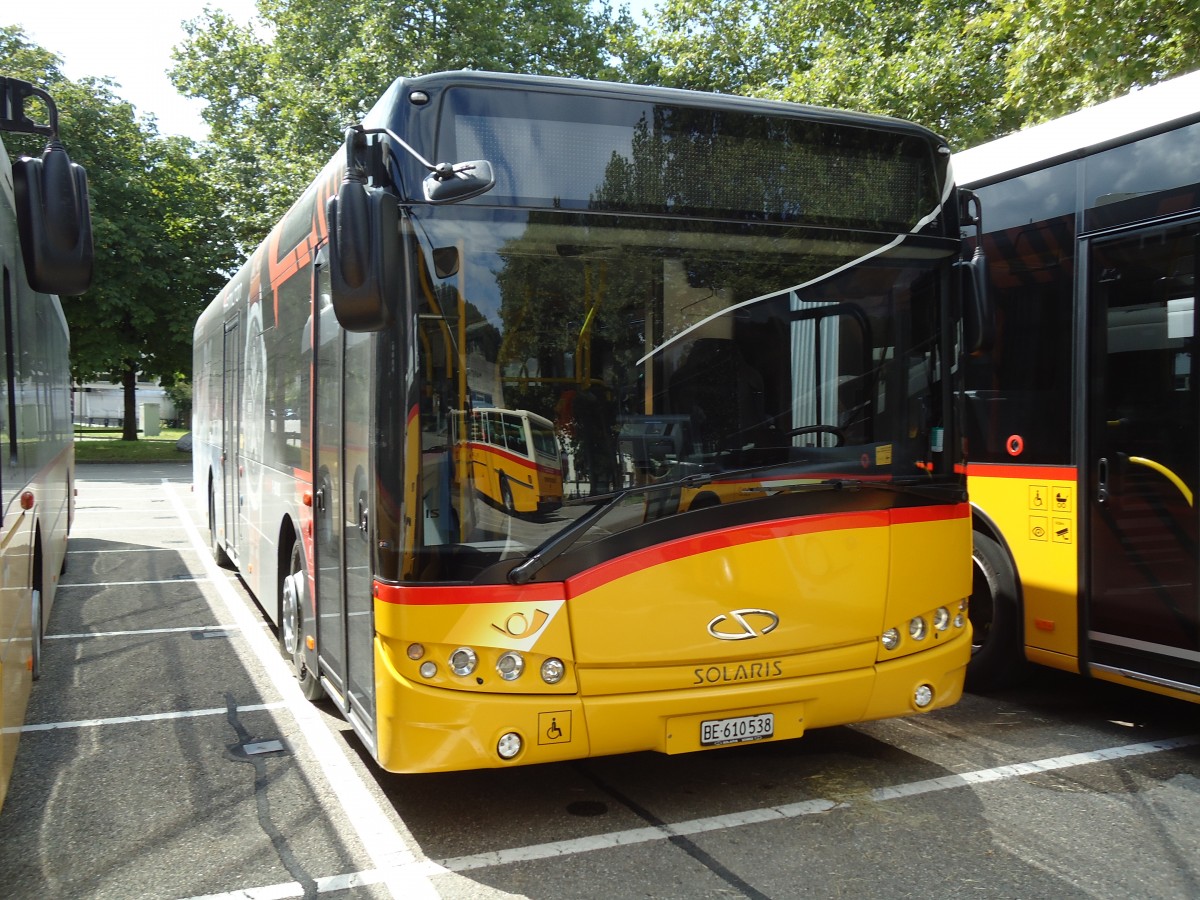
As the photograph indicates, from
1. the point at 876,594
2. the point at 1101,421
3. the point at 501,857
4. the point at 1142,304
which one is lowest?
the point at 501,857

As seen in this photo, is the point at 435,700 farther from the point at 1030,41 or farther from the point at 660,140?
the point at 1030,41

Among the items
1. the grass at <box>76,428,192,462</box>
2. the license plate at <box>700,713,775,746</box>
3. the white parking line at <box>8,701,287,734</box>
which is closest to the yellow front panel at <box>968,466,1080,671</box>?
the license plate at <box>700,713,775,746</box>

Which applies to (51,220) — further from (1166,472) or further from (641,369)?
(1166,472)

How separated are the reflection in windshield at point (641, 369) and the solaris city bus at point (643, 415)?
0.01m

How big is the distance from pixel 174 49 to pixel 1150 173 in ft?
105

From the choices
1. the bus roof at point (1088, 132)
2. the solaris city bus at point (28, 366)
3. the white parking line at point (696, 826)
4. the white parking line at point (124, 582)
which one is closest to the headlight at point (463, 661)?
the white parking line at point (696, 826)

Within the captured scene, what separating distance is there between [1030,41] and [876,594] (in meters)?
7.70

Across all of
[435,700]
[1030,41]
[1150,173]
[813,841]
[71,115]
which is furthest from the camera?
[71,115]

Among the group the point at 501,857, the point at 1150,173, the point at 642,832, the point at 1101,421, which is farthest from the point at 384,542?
the point at 1150,173

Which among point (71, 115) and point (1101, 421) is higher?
point (71, 115)

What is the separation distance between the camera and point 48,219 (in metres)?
3.81

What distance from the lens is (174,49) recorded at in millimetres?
31062

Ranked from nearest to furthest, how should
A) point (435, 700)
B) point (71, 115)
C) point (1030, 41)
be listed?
point (435, 700)
point (1030, 41)
point (71, 115)

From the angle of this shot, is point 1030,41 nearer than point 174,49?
Yes
